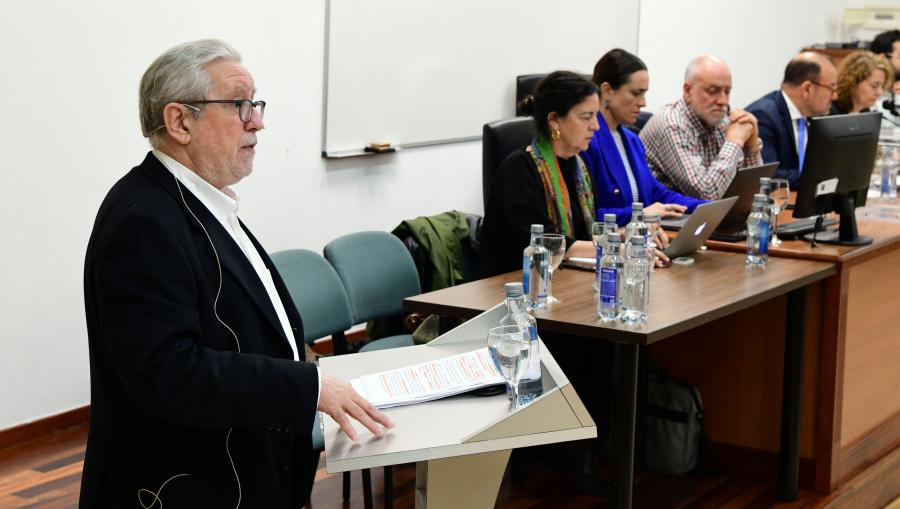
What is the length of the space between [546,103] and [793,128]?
1.99 metres

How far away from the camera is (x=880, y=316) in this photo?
13.0ft

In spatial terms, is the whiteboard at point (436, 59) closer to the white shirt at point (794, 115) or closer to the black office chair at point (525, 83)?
the black office chair at point (525, 83)

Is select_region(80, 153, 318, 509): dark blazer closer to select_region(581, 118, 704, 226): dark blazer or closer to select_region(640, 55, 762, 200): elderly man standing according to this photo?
select_region(581, 118, 704, 226): dark blazer

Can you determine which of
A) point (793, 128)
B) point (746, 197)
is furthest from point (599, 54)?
point (746, 197)

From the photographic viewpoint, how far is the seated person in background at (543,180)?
3.52m

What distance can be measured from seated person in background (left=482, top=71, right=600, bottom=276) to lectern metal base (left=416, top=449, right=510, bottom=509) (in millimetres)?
1318

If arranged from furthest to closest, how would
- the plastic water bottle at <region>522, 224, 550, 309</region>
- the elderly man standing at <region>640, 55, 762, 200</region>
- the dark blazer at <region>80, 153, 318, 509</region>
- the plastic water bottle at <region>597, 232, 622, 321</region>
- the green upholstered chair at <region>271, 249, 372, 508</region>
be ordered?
the elderly man standing at <region>640, 55, 762, 200</region> < the green upholstered chair at <region>271, 249, 372, 508</region> < the plastic water bottle at <region>522, 224, 550, 309</region> < the plastic water bottle at <region>597, 232, 622, 321</region> < the dark blazer at <region>80, 153, 318, 509</region>

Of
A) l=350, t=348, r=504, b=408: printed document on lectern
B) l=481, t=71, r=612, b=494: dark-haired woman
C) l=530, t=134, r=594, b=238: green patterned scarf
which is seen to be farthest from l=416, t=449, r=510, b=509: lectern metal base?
l=530, t=134, r=594, b=238: green patterned scarf

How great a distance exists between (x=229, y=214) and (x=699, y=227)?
1.95 metres

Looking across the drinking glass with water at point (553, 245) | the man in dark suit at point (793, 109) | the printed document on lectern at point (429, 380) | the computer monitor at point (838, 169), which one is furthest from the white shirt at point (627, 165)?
the printed document on lectern at point (429, 380)

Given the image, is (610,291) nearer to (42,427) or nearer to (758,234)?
(758,234)

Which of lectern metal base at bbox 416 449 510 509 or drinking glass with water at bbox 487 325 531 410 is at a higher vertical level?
drinking glass with water at bbox 487 325 531 410

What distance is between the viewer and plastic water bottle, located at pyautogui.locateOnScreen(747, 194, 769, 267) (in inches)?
138

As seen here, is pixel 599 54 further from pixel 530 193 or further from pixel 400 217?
pixel 530 193
